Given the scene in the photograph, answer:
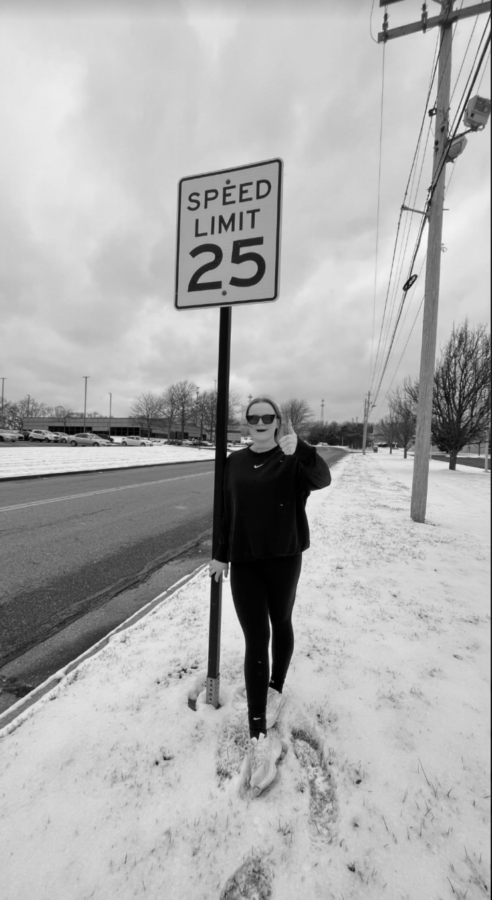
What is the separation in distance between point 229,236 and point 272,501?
4.79ft

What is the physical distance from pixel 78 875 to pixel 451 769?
5.34 feet

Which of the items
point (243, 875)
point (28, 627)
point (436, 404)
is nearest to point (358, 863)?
point (243, 875)

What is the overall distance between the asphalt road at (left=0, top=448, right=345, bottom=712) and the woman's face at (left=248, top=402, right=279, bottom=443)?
229 cm

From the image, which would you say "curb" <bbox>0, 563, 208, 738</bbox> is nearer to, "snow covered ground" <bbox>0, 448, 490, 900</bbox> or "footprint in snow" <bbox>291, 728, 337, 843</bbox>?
"snow covered ground" <bbox>0, 448, 490, 900</bbox>

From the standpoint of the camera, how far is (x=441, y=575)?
4207 millimetres

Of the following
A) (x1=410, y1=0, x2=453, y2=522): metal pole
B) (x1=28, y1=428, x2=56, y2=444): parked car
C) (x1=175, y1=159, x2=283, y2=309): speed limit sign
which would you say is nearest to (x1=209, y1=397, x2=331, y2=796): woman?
(x1=175, y1=159, x2=283, y2=309): speed limit sign

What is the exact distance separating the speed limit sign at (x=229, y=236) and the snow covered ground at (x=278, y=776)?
1419 mm

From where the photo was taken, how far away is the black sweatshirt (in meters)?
1.89

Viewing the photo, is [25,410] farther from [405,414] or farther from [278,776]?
[278,776]

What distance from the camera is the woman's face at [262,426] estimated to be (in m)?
2.01

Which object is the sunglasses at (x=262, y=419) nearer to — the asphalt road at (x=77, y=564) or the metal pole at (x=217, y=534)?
the metal pole at (x=217, y=534)


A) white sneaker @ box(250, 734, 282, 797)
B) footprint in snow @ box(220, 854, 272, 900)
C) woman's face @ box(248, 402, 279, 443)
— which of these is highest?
woman's face @ box(248, 402, 279, 443)

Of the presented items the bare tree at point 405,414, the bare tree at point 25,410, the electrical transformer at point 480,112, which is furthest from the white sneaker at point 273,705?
the bare tree at point 25,410

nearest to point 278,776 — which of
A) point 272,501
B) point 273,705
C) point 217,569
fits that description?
point 273,705
